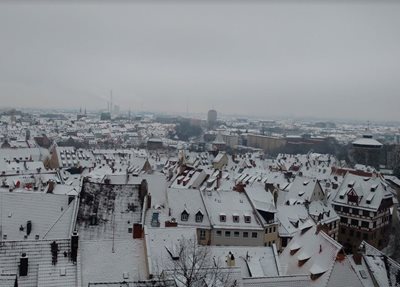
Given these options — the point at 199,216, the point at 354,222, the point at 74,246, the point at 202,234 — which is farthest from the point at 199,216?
the point at 354,222

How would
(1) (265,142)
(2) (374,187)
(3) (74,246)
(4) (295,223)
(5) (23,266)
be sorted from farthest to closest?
(1) (265,142) < (2) (374,187) < (4) (295,223) < (3) (74,246) < (5) (23,266)

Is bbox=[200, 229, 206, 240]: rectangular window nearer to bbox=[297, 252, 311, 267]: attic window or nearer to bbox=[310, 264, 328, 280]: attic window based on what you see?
bbox=[297, 252, 311, 267]: attic window

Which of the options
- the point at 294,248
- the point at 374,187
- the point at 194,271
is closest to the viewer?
the point at 194,271

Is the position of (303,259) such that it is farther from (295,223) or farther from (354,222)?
(354,222)

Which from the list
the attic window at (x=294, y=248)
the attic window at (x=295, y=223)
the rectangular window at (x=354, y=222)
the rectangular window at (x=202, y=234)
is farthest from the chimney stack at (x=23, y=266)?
the rectangular window at (x=354, y=222)

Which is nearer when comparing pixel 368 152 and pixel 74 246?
pixel 74 246

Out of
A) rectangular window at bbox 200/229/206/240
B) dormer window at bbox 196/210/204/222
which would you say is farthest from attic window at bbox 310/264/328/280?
dormer window at bbox 196/210/204/222

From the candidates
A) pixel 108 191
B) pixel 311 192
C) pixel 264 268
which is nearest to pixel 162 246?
pixel 264 268

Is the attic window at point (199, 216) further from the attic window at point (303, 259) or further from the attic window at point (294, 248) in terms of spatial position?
the attic window at point (303, 259)
